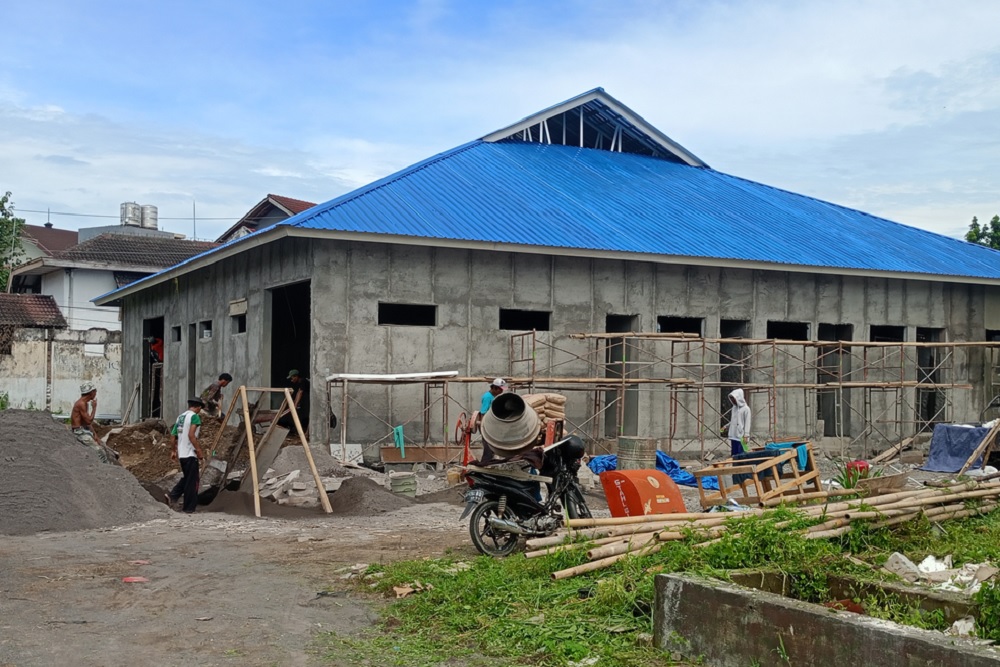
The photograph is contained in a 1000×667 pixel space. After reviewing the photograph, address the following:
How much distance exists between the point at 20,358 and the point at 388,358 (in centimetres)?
2361

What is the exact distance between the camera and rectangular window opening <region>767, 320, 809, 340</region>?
23172 mm

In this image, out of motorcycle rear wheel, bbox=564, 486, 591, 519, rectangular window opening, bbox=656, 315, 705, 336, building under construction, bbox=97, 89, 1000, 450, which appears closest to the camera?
motorcycle rear wheel, bbox=564, 486, 591, 519

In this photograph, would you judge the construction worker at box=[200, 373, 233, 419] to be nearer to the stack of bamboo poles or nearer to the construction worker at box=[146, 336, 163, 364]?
the construction worker at box=[146, 336, 163, 364]

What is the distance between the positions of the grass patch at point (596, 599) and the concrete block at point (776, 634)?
0.24m

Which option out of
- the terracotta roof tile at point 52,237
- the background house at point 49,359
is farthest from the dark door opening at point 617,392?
the terracotta roof tile at point 52,237

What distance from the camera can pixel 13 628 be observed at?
24.0ft

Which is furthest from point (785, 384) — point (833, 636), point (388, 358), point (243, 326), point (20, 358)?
point (20, 358)

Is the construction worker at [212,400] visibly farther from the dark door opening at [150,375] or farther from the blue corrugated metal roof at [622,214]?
the dark door opening at [150,375]

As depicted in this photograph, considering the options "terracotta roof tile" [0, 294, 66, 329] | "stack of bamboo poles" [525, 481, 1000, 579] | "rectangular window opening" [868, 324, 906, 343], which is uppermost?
"terracotta roof tile" [0, 294, 66, 329]

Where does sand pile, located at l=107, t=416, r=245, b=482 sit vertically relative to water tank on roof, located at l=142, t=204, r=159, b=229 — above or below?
below

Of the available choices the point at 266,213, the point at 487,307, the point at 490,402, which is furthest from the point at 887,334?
the point at 266,213

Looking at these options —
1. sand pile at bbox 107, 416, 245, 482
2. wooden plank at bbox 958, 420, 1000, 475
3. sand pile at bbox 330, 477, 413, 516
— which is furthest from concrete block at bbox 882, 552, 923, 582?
sand pile at bbox 107, 416, 245, 482

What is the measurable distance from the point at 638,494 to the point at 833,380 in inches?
608

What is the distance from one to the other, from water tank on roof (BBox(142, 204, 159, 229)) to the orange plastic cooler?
48837 millimetres
